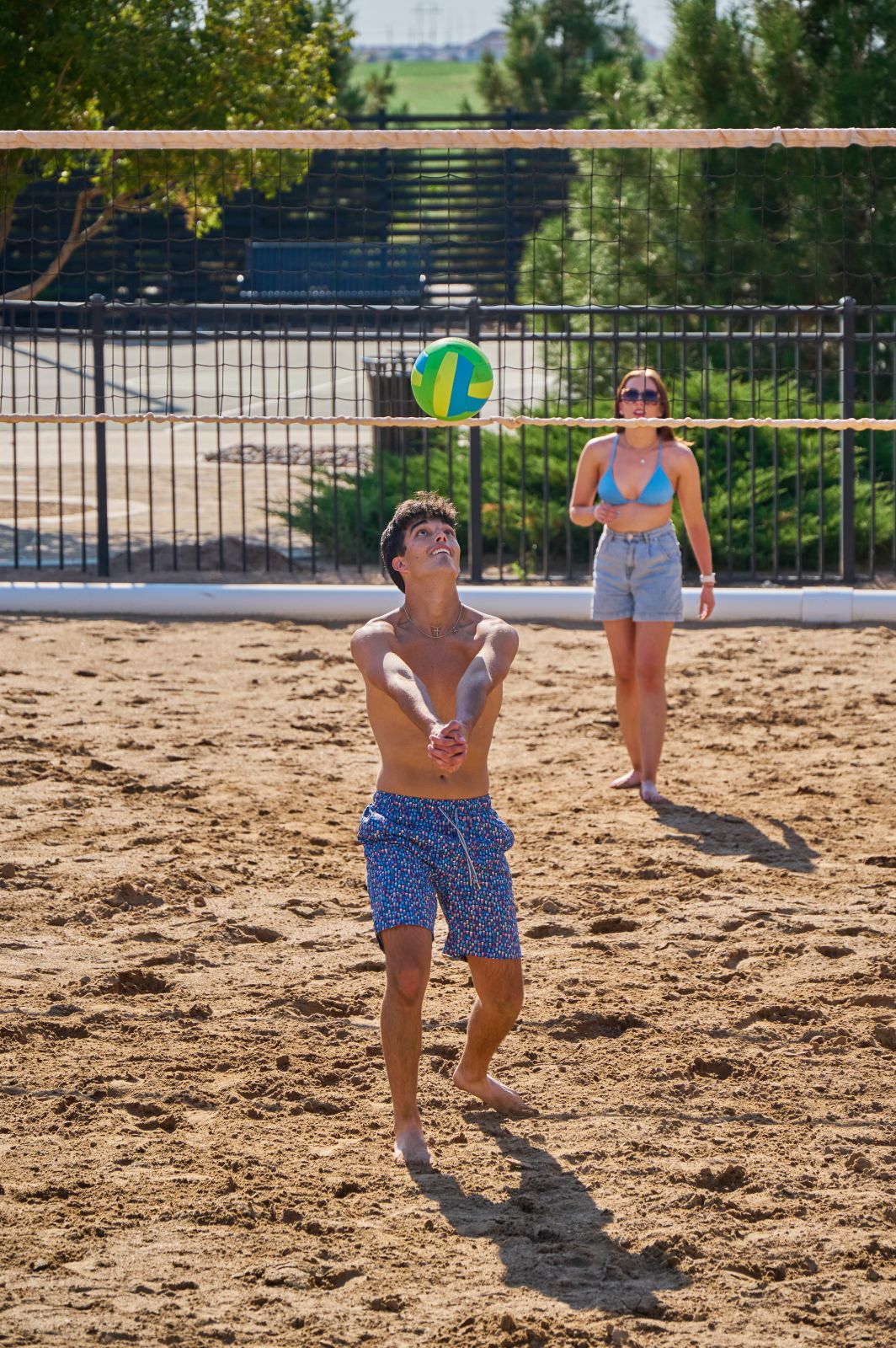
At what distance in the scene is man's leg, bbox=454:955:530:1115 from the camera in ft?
13.8

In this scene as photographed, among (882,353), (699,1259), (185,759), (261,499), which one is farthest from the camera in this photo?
(261,499)

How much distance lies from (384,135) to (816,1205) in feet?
12.3

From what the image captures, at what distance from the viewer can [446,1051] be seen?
477 cm

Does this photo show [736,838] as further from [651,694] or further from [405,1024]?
[405,1024]

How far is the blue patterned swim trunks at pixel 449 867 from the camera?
163 inches

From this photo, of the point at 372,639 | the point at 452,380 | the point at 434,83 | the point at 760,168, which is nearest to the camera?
the point at 372,639

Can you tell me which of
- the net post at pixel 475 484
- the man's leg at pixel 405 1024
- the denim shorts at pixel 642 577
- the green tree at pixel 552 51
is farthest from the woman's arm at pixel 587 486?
the green tree at pixel 552 51

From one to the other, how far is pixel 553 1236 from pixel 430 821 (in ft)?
3.46

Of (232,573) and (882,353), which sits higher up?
(882,353)

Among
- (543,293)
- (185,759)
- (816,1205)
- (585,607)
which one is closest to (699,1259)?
(816,1205)

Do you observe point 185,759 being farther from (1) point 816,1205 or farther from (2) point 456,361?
(1) point 816,1205

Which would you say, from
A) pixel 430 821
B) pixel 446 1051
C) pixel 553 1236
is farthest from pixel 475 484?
pixel 553 1236

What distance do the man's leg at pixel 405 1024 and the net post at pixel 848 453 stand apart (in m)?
8.28

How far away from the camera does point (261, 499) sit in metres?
15.9
